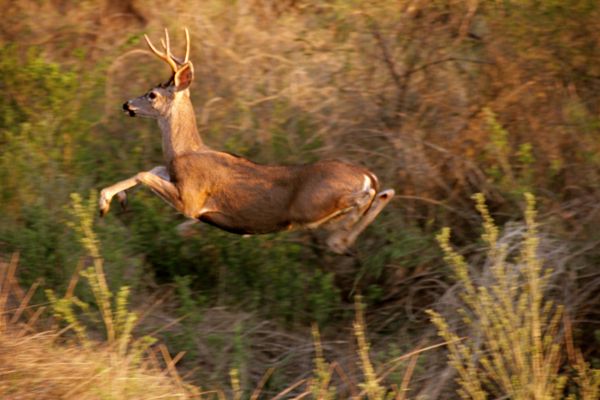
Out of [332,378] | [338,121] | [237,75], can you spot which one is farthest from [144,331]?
[237,75]

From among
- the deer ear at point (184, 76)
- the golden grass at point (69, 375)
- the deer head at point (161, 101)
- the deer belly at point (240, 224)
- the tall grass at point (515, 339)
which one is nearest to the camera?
the golden grass at point (69, 375)

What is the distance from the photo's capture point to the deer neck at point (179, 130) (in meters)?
8.90

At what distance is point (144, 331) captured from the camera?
8828 mm

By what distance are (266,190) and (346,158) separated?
1814 mm

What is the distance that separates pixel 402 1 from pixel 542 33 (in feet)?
4.09

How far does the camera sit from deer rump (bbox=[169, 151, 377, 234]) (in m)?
8.43

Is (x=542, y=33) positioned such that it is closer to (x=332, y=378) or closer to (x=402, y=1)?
(x=402, y=1)

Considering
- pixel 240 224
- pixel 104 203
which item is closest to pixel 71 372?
pixel 104 203

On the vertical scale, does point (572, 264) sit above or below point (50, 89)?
below

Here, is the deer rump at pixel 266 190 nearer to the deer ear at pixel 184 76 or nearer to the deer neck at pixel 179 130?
the deer neck at pixel 179 130

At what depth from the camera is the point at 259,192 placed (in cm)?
859

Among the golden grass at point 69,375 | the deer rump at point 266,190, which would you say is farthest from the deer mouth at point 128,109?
the golden grass at point 69,375

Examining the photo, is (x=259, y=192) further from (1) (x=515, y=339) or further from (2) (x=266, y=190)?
(1) (x=515, y=339)

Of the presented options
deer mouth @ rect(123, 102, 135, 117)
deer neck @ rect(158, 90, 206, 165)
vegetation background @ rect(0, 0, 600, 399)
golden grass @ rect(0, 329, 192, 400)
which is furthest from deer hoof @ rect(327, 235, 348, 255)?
golden grass @ rect(0, 329, 192, 400)
